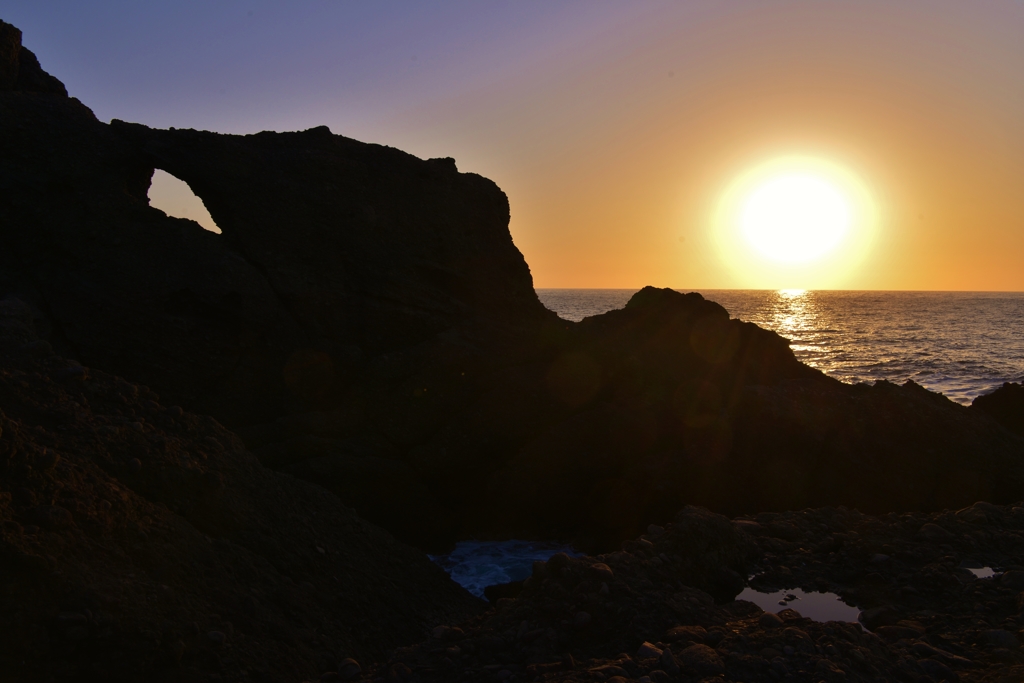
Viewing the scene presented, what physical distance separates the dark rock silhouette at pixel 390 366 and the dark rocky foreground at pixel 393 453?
2.3 inches

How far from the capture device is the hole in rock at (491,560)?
426 inches

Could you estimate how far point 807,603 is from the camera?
255 inches

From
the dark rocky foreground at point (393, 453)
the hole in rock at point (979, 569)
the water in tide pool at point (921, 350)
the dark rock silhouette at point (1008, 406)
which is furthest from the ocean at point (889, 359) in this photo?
the dark rock silhouette at point (1008, 406)

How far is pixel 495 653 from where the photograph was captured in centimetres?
522

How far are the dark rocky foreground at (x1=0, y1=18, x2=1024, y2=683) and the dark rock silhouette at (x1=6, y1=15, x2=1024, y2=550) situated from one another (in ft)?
0.19

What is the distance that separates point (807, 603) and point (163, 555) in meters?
5.84

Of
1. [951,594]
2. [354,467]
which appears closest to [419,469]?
[354,467]

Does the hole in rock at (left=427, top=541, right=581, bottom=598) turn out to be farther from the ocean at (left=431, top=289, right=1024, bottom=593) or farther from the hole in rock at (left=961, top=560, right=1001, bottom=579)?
the hole in rock at (left=961, top=560, right=1001, bottom=579)

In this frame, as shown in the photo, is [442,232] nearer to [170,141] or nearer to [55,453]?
[170,141]

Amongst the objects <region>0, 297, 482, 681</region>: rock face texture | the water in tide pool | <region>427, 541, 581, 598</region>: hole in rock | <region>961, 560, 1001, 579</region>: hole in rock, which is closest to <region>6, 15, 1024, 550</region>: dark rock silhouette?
<region>427, 541, 581, 598</region>: hole in rock

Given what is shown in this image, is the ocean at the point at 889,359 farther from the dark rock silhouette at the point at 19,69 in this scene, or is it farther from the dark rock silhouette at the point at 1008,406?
the dark rock silhouette at the point at 19,69

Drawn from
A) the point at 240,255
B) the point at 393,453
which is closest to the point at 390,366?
the point at 393,453

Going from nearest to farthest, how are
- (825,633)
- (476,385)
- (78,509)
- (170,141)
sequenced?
(825,633) → (78,509) → (476,385) → (170,141)

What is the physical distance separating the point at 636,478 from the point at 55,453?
29.3 feet
